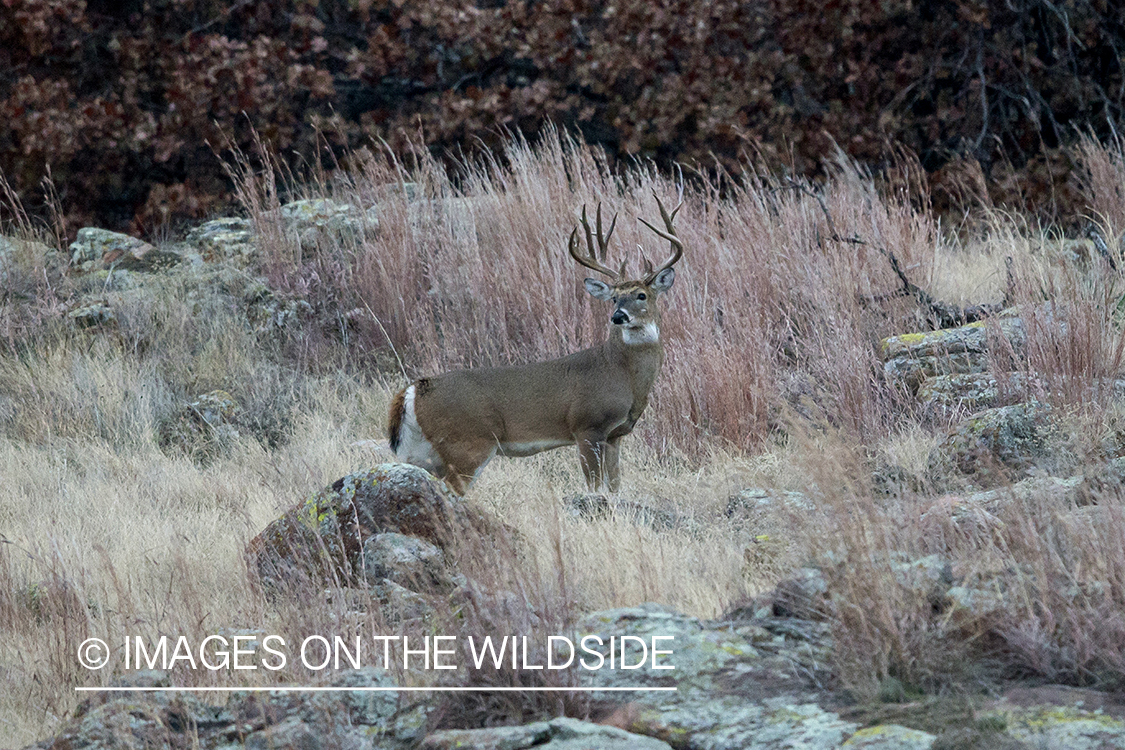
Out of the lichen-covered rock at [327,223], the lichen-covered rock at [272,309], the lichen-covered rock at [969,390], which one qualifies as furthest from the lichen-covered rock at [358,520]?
the lichen-covered rock at [327,223]

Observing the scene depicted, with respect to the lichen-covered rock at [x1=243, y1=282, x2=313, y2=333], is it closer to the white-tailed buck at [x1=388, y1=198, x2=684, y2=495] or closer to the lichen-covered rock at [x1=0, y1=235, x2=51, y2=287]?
the lichen-covered rock at [x1=0, y1=235, x2=51, y2=287]

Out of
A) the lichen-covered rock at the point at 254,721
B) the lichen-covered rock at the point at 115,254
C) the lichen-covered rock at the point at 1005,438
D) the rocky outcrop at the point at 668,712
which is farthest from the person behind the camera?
the lichen-covered rock at the point at 115,254

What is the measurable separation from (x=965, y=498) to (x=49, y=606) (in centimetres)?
331

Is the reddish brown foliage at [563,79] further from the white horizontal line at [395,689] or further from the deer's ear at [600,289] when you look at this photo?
the white horizontal line at [395,689]

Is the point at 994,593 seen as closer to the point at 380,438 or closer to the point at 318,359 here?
the point at 380,438

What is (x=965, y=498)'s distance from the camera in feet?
16.4

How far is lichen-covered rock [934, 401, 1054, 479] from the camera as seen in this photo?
19.4 feet

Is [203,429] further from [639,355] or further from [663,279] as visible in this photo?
[663,279]

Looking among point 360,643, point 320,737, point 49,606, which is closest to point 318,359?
point 49,606

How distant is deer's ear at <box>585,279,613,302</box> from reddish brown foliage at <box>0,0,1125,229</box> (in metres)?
6.46

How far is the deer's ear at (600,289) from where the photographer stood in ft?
22.8

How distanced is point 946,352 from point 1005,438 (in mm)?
1666

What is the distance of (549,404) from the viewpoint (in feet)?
22.1

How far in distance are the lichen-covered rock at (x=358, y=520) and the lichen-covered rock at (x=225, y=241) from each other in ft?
19.2
